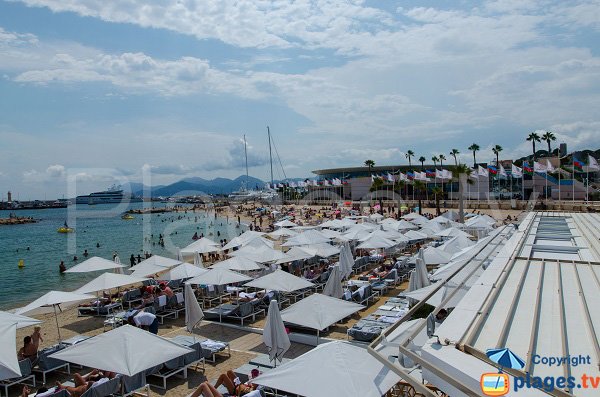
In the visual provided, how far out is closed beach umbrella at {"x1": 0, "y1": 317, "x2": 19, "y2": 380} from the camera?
274 inches

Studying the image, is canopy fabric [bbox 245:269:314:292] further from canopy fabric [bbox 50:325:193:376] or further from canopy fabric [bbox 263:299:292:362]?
canopy fabric [bbox 50:325:193:376]

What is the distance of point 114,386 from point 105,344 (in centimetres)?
95

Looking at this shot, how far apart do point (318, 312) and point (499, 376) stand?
5.67 m

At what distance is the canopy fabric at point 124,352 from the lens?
6.88 m

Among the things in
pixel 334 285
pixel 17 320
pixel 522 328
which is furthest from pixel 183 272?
pixel 522 328

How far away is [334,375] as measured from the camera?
18.3 feet

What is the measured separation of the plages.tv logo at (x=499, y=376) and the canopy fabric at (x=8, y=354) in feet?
23.1

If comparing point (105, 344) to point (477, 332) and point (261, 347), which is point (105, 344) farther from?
point (477, 332)

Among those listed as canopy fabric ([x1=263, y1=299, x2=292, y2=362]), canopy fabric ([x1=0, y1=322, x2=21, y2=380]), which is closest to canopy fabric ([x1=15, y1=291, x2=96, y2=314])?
canopy fabric ([x1=0, y1=322, x2=21, y2=380])

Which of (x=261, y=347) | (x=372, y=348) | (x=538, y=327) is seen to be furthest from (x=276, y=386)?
(x=261, y=347)

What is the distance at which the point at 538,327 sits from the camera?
5117 millimetres

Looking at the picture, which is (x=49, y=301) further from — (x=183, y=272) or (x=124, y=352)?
(x=124, y=352)

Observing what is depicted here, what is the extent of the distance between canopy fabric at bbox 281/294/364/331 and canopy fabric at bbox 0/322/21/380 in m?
4.86

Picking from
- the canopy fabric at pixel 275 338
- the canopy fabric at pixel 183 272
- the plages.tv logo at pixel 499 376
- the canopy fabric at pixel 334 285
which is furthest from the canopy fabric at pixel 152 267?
the plages.tv logo at pixel 499 376
